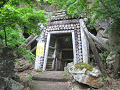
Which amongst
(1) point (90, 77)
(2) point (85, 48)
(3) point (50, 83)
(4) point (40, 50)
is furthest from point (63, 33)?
(1) point (90, 77)

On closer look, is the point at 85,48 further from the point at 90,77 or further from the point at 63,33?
the point at 90,77

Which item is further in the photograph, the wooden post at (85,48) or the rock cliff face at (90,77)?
the wooden post at (85,48)

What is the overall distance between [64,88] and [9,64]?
2.60 metres

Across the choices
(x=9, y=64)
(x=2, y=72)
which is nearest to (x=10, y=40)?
(x=9, y=64)

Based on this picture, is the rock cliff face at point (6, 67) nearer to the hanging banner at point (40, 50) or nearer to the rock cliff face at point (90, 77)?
the rock cliff face at point (90, 77)

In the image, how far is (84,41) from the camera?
754 centimetres

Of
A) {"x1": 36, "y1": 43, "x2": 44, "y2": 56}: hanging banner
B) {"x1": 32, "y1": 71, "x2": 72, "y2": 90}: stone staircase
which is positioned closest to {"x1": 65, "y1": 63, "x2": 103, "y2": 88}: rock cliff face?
{"x1": 32, "y1": 71, "x2": 72, "y2": 90}: stone staircase

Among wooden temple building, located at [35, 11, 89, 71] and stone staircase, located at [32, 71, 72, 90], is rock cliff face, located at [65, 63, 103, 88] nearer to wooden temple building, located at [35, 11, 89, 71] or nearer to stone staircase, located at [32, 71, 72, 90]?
stone staircase, located at [32, 71, 72, 90]

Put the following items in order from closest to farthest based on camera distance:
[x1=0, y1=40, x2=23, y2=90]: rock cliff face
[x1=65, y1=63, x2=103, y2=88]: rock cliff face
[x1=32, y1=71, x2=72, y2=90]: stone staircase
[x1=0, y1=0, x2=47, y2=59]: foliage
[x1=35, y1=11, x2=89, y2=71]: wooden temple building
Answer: [x1=0, y1=0, x2=47, y2=59]: foliage, [x1=0, y1=40, x2=23, y2=90]: rock cliff face, [x1=65, y1=63, x2=103, y2=88]: rock cliff face, [x1=32, y1=71, x2=72, y2=90]: stone staircase, [x1=35, y1=11, x2=89, y2=71]: wooden temple building

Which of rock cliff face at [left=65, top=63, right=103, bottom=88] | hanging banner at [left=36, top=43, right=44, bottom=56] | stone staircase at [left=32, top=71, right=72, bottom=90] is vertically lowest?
stone staircase at [left=32, top=71, right=72, bottom=90]

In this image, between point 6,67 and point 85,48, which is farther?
point 85,48

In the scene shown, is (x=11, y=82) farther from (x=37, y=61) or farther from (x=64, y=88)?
(x=37, y=61)

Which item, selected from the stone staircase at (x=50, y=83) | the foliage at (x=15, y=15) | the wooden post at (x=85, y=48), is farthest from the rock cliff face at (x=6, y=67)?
→ the wooden post at (x=85, y=48)

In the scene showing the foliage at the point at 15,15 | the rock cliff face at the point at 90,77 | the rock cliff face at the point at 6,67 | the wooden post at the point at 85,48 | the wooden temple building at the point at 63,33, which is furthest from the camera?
the wooden temple building at the point at 63,33
